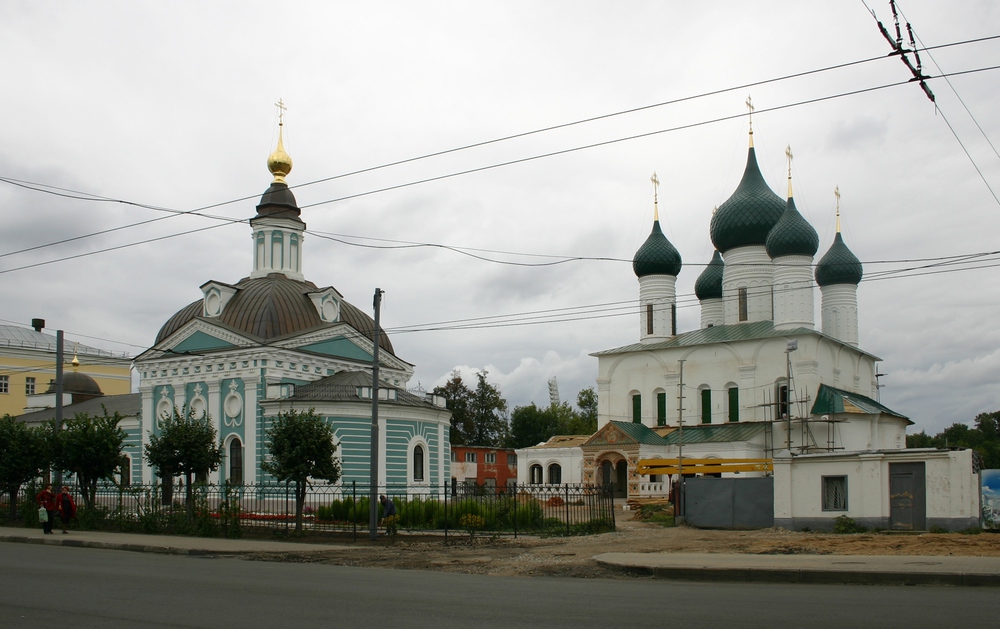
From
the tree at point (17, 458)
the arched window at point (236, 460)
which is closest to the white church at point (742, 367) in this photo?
the arched window at point (236, 460)

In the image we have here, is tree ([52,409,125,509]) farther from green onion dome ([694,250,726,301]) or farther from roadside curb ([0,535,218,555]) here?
green onion dome ([694,250,726,301])

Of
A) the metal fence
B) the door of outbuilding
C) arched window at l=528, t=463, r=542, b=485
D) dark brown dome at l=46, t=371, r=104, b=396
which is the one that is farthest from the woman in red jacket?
dark brown dome at l=46, t=371, r=104, b=396

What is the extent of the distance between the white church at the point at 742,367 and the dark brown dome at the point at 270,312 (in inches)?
511

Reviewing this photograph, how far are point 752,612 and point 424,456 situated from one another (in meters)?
29.0

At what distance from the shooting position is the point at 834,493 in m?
23.1

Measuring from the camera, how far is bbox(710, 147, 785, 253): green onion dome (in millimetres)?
47219

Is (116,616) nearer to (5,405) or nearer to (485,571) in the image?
(485,571)

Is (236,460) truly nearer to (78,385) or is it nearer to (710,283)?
(78,385)

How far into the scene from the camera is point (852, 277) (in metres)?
48.1

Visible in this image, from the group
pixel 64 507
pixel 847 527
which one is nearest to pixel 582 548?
pixel 847 527

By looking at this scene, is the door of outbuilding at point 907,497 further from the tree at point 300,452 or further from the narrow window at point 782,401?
the narrow window at point 782,401

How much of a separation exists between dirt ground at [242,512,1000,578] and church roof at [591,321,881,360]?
846 inches

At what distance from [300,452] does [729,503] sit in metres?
12.1

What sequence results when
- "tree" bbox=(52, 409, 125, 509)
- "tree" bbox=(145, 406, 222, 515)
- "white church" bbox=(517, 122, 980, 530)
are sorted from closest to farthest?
"tree" bbox=(145, 406, 222, 515), "tree" bbox=(52, 409, 125, 509), "white church" bbox=(517, 122, 980, 530)
